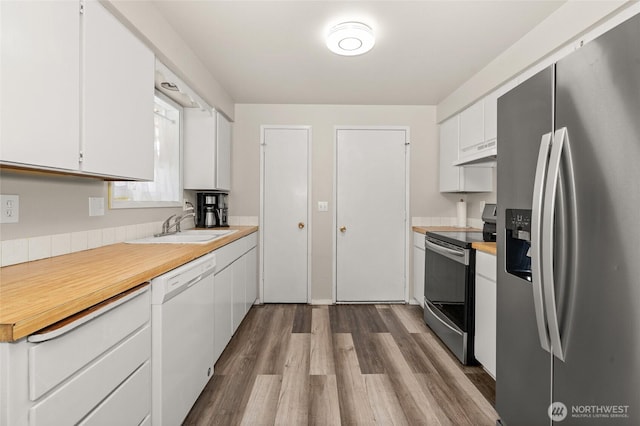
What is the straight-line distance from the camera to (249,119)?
12.2 feet

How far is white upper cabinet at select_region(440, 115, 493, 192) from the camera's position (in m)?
3.22

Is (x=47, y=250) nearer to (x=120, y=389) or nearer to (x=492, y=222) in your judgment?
(x=120, y=389)

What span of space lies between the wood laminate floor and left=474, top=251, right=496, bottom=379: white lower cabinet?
16cm

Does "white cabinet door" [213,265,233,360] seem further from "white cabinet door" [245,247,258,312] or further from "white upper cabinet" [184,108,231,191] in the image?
"white upper cabinet" [184,108,231,191]

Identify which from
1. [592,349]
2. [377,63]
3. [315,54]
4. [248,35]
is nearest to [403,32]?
[377,63]

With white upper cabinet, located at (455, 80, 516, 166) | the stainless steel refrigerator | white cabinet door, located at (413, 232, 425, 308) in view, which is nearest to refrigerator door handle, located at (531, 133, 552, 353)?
the stainless steel refrigerator

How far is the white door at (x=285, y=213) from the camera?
12.2 feet

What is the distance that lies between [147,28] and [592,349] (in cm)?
→ 247

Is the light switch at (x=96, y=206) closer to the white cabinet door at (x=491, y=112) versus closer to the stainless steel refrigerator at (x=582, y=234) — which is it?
the stainless steel refrigerator at (x=582, y=234)

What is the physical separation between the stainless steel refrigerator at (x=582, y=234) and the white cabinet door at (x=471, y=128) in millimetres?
1520

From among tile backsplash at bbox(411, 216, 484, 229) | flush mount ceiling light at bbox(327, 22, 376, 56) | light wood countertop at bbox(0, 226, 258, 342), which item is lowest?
light wood countertop at bbox(0, 226, 258, 342)

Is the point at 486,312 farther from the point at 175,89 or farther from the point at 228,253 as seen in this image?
the point at 175,89

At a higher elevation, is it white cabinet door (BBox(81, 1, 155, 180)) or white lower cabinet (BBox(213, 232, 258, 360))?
white cabinet door (BBox(81, 1, 155, 180))

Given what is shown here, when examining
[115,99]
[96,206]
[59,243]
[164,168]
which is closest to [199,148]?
[164,168]
